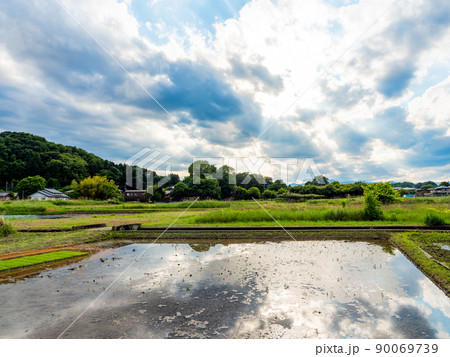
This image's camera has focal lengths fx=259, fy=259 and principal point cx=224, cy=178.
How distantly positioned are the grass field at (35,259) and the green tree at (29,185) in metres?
51.6

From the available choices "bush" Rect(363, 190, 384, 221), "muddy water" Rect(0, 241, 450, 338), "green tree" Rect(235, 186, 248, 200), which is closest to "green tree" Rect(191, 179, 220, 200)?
"green tree" Rect(235, 186, 248, 200)

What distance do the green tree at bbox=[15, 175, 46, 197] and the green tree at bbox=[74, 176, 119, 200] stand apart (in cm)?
683

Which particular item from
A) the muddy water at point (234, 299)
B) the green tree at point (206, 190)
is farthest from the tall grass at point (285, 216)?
the green tree at point (206, 190)

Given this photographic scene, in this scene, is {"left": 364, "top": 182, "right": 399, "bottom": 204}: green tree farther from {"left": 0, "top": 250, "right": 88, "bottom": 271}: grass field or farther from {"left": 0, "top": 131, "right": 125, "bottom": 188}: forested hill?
{"left": 0, "top": 131, "right": 125, "bottom": 188}: forested hill

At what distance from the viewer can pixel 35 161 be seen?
55.6m

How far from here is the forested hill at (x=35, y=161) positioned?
52500 mm

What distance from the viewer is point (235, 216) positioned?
2002 centimetres

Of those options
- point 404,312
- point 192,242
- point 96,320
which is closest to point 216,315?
point 96,320

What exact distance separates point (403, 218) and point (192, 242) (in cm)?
1513

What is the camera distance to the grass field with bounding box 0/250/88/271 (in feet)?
31.3

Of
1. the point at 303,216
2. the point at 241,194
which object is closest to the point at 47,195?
the point at 241,194

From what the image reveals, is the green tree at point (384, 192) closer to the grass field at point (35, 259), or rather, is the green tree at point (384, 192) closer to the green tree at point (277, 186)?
the grass field at point (35, 259)

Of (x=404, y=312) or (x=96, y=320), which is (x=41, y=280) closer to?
(x=96, y=320)

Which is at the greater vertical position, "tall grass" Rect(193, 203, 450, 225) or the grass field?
"tall grass" Rect(193, 203, 450, 225)
